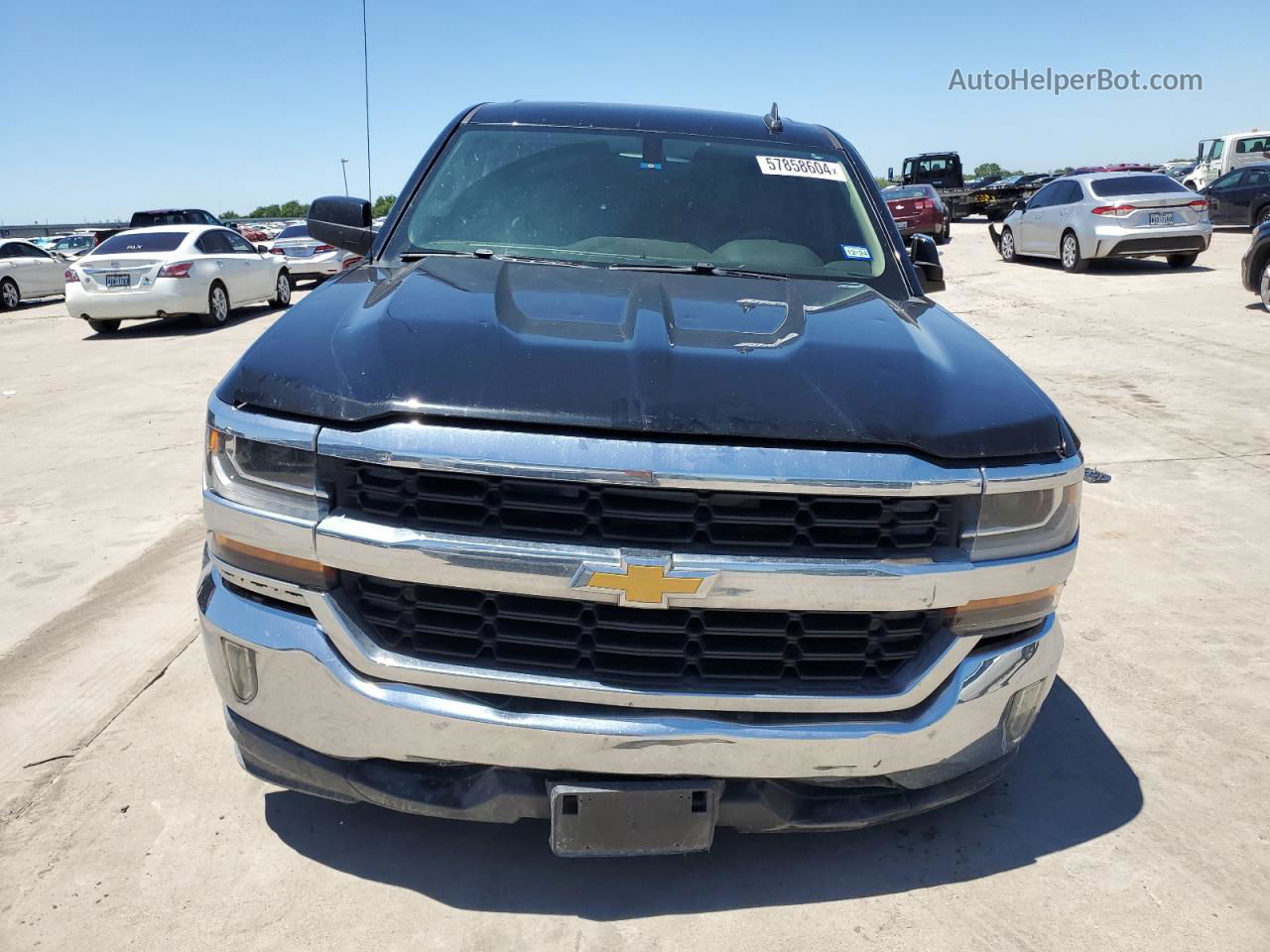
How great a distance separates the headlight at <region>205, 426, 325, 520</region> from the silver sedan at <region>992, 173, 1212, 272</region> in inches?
661

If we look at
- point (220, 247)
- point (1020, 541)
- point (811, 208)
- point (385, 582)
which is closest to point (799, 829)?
point (1020, 541)

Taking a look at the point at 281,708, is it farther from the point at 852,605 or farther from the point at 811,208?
the point at 811,208

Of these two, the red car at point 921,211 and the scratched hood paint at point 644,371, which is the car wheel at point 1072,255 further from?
the scratched hood paint at point 644,371

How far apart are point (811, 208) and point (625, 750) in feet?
7.64

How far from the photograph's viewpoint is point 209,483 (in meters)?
2.43

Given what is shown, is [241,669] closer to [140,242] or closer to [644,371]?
[644,371]

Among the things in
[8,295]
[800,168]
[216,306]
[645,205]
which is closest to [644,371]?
[645,205]

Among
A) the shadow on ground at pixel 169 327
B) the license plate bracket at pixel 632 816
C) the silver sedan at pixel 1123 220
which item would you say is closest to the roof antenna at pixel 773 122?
the license plate bracket at pixel 632 816

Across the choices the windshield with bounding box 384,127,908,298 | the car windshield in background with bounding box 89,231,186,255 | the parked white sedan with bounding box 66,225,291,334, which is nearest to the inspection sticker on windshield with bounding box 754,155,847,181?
the windshield with bounding box 384,127,908,298

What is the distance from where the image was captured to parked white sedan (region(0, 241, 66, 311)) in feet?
64.8

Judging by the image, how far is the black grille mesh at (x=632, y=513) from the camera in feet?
7.16

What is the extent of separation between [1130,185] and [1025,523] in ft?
55.4

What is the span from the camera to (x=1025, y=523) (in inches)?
93.7

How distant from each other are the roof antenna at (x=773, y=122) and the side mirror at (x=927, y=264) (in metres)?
0.70
